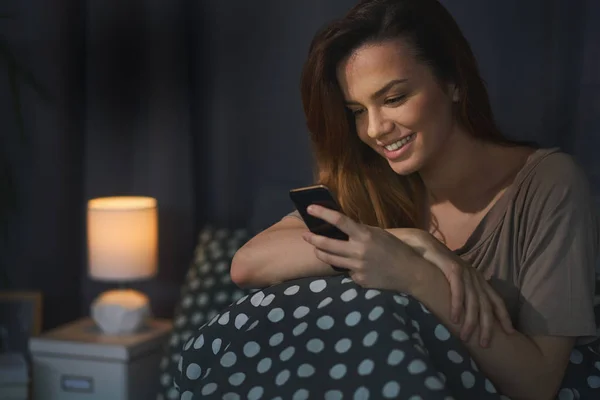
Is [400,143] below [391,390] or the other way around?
the other way around

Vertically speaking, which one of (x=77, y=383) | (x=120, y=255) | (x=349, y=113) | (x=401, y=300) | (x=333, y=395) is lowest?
(x=77, y=383)

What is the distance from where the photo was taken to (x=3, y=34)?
2594 millimetres

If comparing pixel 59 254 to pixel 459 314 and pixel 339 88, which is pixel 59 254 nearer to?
pixel 339 88

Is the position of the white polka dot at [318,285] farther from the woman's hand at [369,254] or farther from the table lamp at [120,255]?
the table lamp at [120,255]

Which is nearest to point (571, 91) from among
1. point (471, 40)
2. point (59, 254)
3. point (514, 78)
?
point (514, 78)

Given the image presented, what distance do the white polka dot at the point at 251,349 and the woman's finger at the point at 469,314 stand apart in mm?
305

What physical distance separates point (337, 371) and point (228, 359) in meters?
0.18

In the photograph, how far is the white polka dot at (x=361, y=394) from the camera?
1.01 m

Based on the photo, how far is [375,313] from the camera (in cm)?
108

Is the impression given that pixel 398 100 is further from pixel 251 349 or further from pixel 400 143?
pixel 251 349

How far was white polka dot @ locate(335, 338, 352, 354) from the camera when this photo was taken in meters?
1.08

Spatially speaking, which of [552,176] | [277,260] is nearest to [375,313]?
[277,260]

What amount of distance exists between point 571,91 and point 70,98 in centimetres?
162

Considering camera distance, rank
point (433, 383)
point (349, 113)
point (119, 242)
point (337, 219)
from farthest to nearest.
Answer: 1. point (119, 242)
2. point (349, 113)
3. point (337, 219)
4. point (433, 383)
